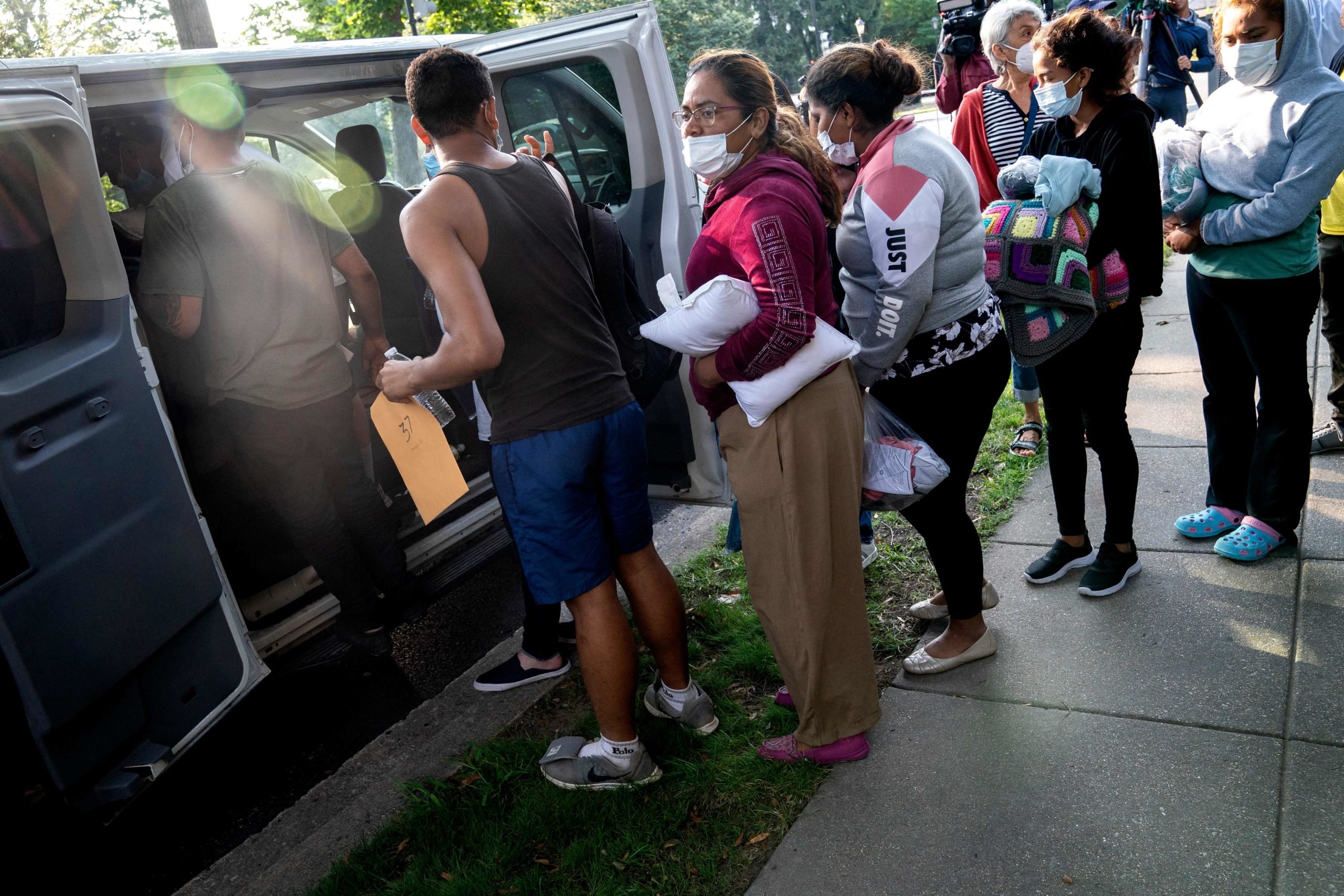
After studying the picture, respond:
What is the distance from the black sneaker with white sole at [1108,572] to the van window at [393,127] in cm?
303

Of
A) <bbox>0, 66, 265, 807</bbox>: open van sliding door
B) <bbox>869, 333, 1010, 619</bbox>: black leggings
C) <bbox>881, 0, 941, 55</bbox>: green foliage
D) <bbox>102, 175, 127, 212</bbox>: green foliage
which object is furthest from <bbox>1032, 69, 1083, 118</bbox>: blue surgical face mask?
<bbox>881, 0, 941, 55</bbox>: green foliage

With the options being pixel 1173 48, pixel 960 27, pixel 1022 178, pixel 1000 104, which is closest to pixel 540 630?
pixel 1022 178

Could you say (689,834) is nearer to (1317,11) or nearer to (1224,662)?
(1224,662)

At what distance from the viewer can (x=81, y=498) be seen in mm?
2482

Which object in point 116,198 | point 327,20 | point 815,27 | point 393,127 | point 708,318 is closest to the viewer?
point 708,318

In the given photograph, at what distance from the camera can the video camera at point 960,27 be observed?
505 centimetres

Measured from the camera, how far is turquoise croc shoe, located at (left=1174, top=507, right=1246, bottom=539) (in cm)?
353

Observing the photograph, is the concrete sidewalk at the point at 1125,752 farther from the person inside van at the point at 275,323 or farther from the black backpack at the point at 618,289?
the person inside van at the point at 275,323

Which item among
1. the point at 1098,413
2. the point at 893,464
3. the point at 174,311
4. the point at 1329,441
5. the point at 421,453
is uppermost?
the point at 174,311

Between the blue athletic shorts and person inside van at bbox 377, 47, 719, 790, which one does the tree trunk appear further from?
the blue athletic shorts

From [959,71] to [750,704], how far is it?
3740mm

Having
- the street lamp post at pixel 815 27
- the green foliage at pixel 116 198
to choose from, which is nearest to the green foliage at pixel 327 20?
the green foliage at pixel 116 198

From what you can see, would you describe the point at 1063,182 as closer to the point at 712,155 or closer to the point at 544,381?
the point at 712,155

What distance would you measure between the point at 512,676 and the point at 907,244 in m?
2.11
